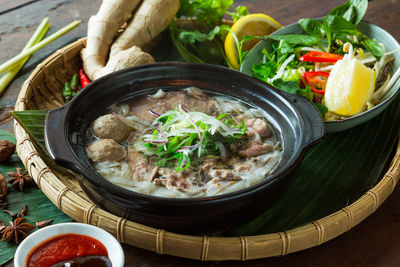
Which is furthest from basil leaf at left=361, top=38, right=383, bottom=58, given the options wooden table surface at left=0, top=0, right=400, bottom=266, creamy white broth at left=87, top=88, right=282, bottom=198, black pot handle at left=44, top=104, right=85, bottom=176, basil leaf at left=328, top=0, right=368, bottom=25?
black pot handle at left=44, top=104, right=85, bottom=176

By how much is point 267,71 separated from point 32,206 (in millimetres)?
1830

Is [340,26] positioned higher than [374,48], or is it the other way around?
[340,26]

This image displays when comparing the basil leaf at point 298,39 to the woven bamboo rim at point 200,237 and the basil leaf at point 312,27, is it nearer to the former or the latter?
the basil leaf at point 312,27

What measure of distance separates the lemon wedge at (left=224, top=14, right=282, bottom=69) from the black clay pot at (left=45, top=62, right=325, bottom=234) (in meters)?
0.82

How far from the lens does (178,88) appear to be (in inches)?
110

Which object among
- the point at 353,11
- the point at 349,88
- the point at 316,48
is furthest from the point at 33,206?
the point at 353,11

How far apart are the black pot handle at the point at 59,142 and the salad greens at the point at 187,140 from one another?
442 mm

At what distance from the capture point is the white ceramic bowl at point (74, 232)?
1.72m

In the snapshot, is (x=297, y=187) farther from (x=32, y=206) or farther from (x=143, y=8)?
(x=143, y=8)

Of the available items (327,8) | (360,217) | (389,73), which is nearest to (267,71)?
(389,73)

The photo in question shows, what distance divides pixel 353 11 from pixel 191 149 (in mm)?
1984

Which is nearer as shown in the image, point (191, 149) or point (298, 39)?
point (191, 149)

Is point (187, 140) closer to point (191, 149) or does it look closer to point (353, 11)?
point (191, 149)

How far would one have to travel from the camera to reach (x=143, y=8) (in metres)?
3.52
